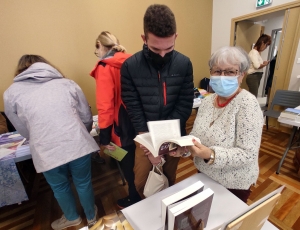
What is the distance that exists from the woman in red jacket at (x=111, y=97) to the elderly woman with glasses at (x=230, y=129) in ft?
1.81

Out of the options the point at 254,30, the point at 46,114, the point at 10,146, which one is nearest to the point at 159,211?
the point at 46,114

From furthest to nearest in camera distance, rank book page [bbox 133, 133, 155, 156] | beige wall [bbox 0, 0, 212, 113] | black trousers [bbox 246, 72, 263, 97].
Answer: black trousers [bbox 246, 72, 263, 97] < beige wall [bbox 0, 0, 212, 113] < book page [bbox 133, 133, 155, 156]

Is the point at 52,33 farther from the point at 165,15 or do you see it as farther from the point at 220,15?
the point at 220,15

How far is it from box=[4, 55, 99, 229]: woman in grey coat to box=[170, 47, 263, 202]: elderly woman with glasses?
73 cm

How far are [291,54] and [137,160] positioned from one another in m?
3.13

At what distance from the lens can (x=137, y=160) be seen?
122 centimetres

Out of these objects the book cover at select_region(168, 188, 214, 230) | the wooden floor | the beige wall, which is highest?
the beige wall

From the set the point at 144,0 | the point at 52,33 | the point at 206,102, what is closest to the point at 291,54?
the point at 144,0

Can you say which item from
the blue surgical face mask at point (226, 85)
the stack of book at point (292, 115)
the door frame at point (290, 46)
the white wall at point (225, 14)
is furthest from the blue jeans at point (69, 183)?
the white wall at point (225, 14)

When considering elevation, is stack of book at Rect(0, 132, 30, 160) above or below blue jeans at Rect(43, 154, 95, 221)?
above

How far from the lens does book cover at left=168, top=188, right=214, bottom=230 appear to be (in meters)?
0.48

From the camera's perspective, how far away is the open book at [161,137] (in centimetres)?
75

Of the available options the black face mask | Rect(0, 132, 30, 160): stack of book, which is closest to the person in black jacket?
the black face mask

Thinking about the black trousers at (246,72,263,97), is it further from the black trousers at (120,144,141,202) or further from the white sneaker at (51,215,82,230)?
the white sneaker at (51,215,82,230)
